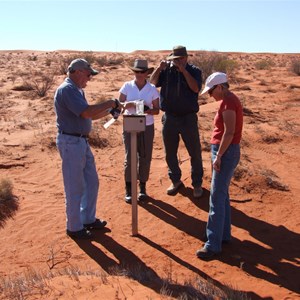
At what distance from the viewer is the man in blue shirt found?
4.33 meters

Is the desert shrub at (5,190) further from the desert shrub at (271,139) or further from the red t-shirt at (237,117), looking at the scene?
Result: the desert shrub at (271,139)

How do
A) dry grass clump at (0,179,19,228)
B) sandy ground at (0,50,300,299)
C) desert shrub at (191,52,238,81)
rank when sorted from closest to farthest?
sandy ground at (0,50,300,299), dry grass clump at (0,179,19,228), desert shrub at (191,52,238,81)

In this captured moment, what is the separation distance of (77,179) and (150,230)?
1.23 meters

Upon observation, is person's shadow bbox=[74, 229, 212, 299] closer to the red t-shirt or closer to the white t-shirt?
the red t-shirt

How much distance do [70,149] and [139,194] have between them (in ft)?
6.18

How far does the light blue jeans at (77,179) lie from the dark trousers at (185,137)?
1327mm

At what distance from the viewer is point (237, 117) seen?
4.07 m

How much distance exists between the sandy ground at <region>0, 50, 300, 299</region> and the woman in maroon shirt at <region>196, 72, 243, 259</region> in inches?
12.1

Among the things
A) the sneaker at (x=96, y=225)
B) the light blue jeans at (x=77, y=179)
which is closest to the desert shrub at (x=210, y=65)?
the sneaker at (x=96, y=225)

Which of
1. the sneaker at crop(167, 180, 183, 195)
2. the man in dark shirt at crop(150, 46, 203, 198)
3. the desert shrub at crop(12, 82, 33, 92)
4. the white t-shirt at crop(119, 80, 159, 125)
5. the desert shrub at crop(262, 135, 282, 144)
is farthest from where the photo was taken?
the desert shrub at crop(12, 82, 33, 92)

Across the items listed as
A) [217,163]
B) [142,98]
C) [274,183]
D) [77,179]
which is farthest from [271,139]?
[77,179]

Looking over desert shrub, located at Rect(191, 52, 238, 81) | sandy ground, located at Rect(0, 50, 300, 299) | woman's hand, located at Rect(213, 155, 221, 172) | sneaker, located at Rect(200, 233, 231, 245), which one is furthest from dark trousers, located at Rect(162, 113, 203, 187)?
desert shrub, located at Rect(191, 52, 238, 81)

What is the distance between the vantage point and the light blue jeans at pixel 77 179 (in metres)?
4.62

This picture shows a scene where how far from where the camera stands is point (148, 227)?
544 centimetres
